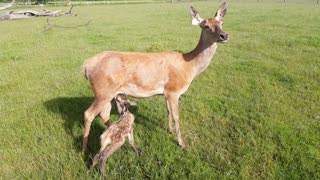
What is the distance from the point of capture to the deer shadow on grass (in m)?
5.47

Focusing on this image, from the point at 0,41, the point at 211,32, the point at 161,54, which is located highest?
the point at 211,32

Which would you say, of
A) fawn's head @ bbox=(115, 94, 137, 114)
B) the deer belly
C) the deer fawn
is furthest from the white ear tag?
the deer fawn

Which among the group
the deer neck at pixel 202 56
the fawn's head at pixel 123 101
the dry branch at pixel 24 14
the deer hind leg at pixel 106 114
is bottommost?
the dry branch at pixel 24 14

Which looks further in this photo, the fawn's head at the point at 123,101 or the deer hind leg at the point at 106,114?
the deer hind leg at the point at 106,114

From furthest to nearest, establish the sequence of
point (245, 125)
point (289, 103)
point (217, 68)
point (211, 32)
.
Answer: point (217, 68) < point (289, 103) < point (245, 125) < point (211, 32)

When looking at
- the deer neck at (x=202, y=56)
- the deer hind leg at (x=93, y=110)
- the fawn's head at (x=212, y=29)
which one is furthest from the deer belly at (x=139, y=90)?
the fawn's head at (x=212, y=29)

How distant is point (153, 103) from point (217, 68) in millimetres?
3287

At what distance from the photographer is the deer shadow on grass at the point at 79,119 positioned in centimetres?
547

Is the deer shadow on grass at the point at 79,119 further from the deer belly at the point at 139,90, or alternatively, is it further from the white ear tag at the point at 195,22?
the white ear tag at the point at 195,22

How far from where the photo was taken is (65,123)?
605cm

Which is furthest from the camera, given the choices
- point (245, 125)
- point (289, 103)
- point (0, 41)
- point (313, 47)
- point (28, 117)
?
point (0, 41)

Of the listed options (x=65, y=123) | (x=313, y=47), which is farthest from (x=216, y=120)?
(x=313, y=47)

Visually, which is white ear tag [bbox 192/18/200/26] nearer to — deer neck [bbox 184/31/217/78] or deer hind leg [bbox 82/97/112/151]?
deer neck [bbox 184/31/217/78]

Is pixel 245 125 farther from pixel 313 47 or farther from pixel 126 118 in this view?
pixel 313 47
